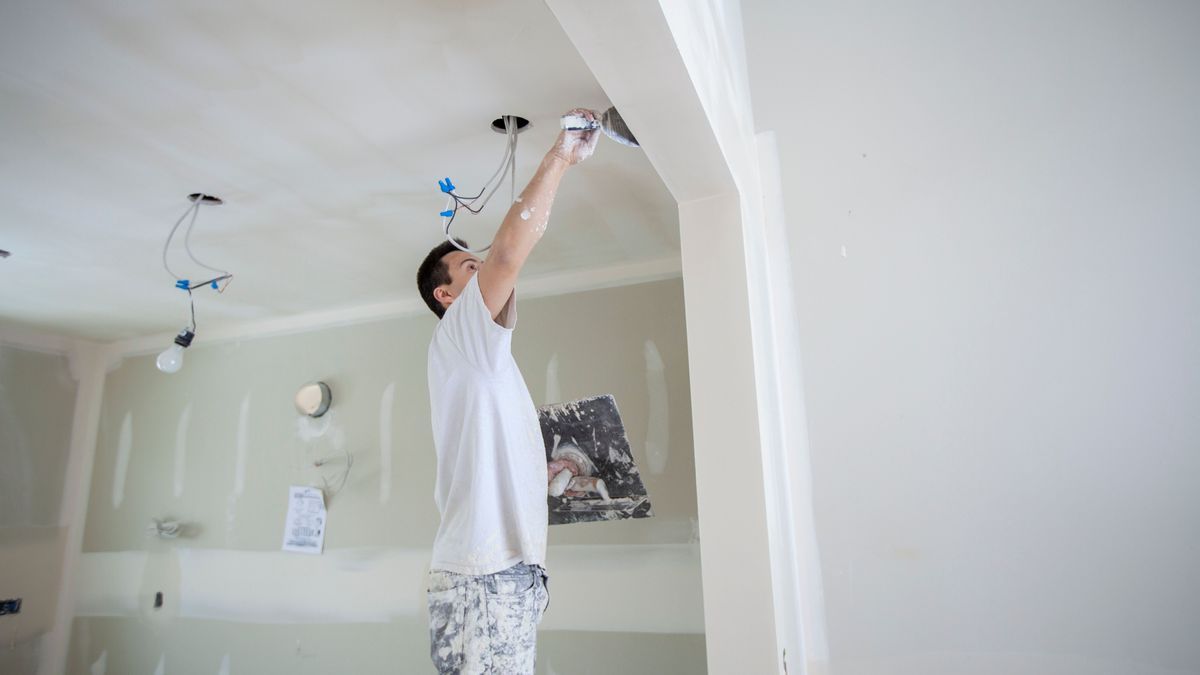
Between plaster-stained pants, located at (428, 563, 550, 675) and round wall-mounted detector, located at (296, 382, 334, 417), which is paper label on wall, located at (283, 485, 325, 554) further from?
plaster-stained pants, located at (428, 563, 550, 675)

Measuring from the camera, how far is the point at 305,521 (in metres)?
2.91

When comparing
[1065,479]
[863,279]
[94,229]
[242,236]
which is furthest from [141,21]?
[1065,479]

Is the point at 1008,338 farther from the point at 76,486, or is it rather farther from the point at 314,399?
the point at 76,486

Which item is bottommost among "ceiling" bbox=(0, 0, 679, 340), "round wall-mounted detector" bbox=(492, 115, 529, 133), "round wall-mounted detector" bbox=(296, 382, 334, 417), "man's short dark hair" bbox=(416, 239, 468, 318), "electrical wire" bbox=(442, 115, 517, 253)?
"round wall-mounted detector" bbox=(296, 382, 334, 417)

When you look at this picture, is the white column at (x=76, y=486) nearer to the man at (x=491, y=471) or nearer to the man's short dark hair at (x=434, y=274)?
the man's short dark hair at (x=434, y=274)

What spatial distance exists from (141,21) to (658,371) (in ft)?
6.08

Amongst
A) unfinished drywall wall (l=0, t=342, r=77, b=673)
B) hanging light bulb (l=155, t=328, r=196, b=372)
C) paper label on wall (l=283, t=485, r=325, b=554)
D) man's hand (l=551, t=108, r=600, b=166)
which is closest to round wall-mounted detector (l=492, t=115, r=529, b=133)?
man's hand (l=551, t=108, r=600, b=166)

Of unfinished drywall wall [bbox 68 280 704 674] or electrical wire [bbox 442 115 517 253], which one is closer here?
electrical wire [bbox 442 115 517 253]

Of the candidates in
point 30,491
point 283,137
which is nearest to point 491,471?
point 283,137

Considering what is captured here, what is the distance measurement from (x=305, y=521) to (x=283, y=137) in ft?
6.59

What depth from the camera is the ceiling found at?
1203mm

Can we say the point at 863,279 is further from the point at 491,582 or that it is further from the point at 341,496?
the point at 341,496

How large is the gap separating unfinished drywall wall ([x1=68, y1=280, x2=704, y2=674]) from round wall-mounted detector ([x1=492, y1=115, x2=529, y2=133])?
1.13 m

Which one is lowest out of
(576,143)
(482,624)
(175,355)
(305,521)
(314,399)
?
(482,624)
